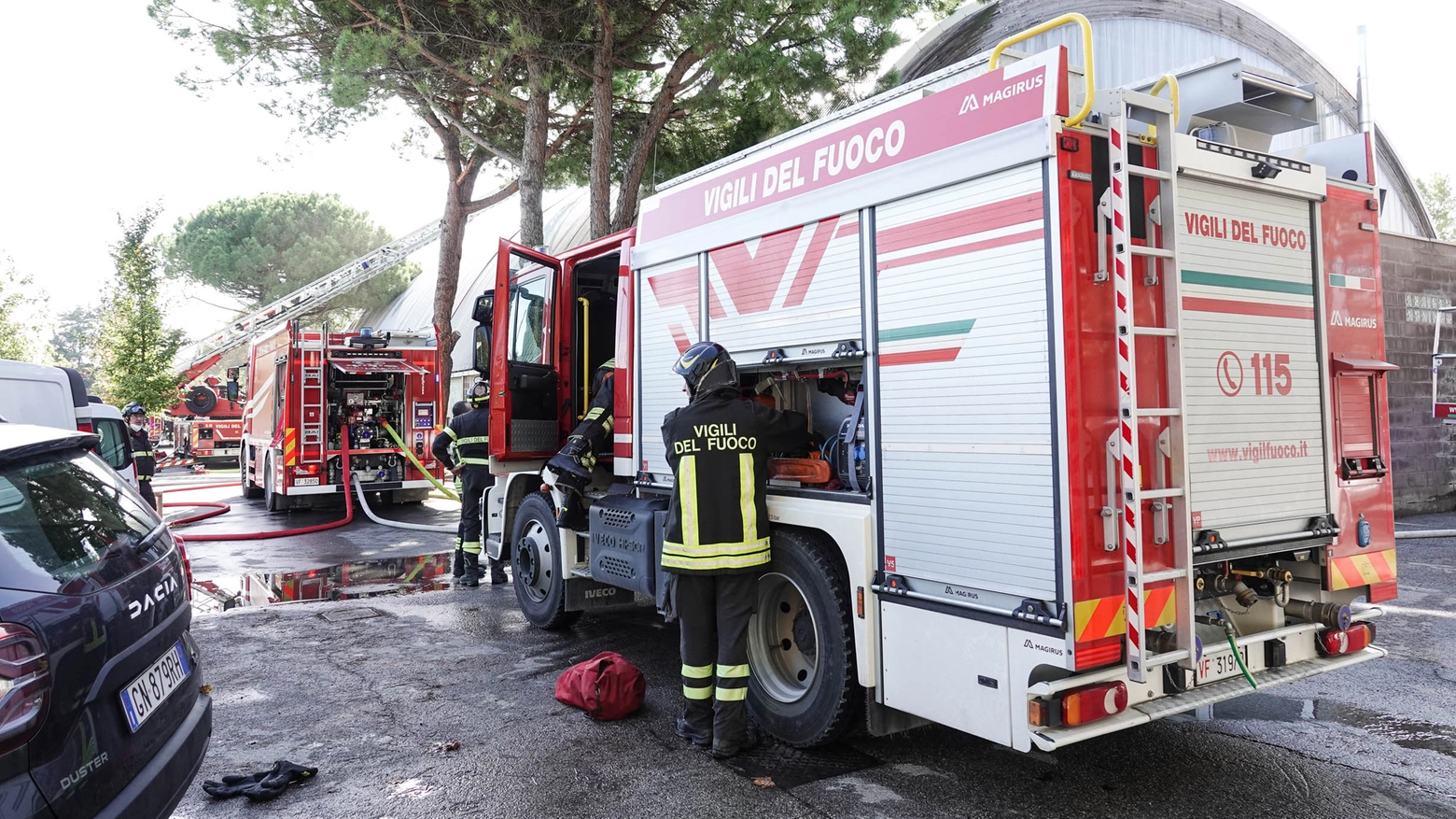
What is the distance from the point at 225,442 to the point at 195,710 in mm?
28017

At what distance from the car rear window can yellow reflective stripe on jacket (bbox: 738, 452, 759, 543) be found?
225 centimetres

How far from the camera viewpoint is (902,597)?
12.0ft

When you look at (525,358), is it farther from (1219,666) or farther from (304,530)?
(304,530)

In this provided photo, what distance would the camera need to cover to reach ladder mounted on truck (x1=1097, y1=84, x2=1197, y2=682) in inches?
125

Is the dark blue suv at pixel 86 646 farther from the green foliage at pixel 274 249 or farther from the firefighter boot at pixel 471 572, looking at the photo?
the green foliage at pixel 274 249

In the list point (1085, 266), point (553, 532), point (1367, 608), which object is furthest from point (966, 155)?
point (553, 532)

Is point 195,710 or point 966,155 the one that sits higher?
point 966,155

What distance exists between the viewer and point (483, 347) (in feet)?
22.8

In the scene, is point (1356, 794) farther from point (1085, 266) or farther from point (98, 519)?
point (98, 519)

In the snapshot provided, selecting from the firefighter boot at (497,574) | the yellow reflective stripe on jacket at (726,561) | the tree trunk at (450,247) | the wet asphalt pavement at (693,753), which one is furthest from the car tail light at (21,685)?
the tree trunk at (450,247)

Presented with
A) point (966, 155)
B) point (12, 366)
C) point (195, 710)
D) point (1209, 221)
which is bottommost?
point (195, 710)

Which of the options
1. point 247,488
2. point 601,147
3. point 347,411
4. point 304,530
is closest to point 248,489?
point 247,488

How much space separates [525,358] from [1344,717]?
213 inches

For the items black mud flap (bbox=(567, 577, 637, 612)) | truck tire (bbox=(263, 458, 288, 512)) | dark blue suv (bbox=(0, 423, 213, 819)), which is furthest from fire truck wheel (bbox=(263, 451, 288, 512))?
dark blue suv (bbox=(0, 423, 213, 819))
